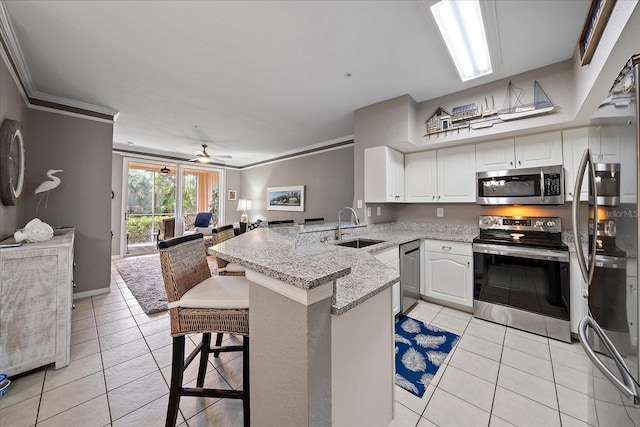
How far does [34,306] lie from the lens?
5.55ft

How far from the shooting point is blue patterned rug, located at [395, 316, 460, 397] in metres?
1.65

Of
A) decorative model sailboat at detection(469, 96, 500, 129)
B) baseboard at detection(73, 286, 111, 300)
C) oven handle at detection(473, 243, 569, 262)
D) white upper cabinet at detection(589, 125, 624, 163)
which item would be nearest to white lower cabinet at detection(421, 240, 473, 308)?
oven handle at detection(473, 243, 569, 262)

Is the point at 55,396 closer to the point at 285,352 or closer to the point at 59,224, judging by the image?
the point at 285,352

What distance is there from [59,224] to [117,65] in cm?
218

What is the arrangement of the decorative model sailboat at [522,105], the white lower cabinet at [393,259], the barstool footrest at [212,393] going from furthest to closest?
1. the white lower cabinet at [393,259]
2. the decorative model sailboat at [522,105]
3. the barstool footrest at [212,393]

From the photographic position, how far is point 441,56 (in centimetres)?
207

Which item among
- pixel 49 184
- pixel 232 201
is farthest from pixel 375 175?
pixel 232 201

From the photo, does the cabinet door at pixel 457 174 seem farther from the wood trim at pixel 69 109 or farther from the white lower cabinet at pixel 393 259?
the wood trim at pixel 69 109

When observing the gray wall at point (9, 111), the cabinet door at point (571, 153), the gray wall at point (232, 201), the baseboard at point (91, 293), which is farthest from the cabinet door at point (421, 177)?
the gray wall at point (232, 201)

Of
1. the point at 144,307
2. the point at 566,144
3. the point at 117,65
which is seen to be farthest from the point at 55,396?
the point at 566,144

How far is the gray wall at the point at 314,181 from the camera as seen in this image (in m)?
4.66

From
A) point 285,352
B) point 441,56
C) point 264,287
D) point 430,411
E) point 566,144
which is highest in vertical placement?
point 441,56

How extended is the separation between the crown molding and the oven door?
4.47m

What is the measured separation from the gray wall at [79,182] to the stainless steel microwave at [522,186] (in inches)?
194
